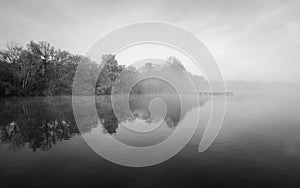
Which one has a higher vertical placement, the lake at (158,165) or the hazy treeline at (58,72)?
the hazy treeline at (58,72)

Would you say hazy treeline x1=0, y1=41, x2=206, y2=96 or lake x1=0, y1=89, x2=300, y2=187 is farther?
hazy treeline x1=0, y1=41, x2=206, y2=96

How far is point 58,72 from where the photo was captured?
70188 millimetres

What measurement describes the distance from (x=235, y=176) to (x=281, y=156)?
4770mm

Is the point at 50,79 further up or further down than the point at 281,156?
further up

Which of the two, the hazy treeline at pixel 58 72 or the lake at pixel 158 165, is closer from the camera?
the lake at pixel 158 165

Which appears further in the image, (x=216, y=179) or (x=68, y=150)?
(x=68, y=150)

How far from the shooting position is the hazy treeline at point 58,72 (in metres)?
56.6

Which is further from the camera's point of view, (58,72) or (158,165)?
(58,72)

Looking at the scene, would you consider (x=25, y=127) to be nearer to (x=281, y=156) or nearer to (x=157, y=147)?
(x=157, y=147)

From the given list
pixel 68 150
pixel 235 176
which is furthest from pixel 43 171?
pixel 235 176

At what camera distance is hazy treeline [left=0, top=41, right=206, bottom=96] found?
56562 mm

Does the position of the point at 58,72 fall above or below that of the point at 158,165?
above

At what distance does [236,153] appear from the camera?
977 cm

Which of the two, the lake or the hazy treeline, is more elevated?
the hazy treeline
